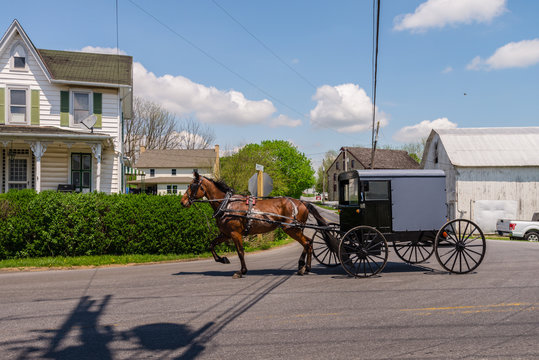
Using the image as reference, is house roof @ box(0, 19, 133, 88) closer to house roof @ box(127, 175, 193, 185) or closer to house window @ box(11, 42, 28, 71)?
house window @ box(11, 42, 28, 71)

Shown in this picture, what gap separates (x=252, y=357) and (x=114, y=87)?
63.9 feet

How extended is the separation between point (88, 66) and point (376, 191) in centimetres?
1867

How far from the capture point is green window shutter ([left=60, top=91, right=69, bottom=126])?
66.5 ft

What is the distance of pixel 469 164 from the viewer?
103 ft

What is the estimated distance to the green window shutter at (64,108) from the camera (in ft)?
66.5

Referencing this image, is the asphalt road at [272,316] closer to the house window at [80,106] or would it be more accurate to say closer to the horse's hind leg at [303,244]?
the horse's hind leg at [303,244]

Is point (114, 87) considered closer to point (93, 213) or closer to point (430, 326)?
point (93, 213)

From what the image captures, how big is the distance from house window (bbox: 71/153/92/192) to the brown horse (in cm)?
1290

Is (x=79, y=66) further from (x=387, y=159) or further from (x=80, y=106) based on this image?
(x=387, y=159)

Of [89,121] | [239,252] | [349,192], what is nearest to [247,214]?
[239,252]

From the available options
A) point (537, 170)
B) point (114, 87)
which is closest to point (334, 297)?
point (114, 87)

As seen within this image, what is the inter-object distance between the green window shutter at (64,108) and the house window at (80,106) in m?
0.34

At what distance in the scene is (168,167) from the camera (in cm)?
6594

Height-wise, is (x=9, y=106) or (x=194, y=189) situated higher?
(x=9, y=106)
